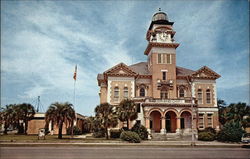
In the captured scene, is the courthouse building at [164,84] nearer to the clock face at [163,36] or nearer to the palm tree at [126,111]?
the clock face at [163,36]

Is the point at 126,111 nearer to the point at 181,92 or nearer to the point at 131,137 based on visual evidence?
the point at 131,137

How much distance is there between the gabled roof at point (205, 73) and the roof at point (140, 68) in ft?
29.0

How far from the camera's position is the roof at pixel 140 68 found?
132ft

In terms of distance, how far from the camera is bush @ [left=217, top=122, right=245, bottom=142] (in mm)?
28455

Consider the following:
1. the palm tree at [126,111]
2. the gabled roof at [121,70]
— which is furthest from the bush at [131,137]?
the gabled roof at [121,70]

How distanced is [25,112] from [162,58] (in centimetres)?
2711

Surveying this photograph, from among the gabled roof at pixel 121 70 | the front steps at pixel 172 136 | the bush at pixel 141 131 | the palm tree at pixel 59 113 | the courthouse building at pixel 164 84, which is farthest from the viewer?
the gabled roof at pixel 121 70

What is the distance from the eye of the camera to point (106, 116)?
28.6 m

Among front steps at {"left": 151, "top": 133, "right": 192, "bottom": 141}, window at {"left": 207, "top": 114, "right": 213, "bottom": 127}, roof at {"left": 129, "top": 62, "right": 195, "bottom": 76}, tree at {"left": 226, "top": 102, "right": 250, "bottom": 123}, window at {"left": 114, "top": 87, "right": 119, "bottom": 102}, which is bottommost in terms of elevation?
front steps at {"left": 151, "top": 133, "right": 192, "bottom": 141}

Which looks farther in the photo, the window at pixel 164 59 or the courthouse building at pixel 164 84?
the window at pixel 164 59

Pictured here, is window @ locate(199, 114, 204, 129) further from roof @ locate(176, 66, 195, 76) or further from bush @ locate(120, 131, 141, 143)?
bush @ locate(120, 131, 141, 143)

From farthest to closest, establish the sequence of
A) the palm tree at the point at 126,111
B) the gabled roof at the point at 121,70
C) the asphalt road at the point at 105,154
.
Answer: the gabled roof at the point at 121,70
the palm tree at the point at 126,111
the asphalt road at the point at 105,154

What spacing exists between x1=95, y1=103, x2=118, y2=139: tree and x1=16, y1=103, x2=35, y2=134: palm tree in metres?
18.2

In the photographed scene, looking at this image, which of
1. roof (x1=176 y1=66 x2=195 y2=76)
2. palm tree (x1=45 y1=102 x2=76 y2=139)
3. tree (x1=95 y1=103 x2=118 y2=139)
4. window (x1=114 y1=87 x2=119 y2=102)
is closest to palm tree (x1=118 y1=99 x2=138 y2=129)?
tree (x1=95 y1=103 x2=118 y2=139)
